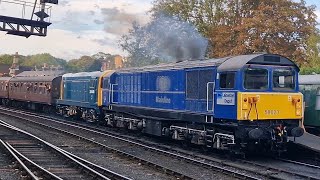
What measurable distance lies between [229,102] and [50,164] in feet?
19.3

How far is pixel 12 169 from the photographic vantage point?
13.6 m

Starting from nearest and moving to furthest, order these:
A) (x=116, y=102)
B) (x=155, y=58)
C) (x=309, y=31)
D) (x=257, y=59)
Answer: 1. (x=257, y=59)
2. (x=116, y=102)
3. (x=309, y=31)
4. (x=155, y=58)

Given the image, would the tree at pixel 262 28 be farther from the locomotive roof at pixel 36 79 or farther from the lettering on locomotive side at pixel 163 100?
the lettering on locomotive side at pixel 163 100

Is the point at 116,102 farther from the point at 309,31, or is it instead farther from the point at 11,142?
the point at 309,31

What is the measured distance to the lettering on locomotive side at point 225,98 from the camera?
14.9 metres

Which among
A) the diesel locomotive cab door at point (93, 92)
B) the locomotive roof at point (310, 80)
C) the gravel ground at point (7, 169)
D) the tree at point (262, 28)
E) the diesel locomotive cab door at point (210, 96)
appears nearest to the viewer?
the gravel ground at point (7, 169)

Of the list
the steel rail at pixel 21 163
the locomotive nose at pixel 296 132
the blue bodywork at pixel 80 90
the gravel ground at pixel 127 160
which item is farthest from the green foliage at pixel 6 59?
the locomotive nose at pixel 296 132

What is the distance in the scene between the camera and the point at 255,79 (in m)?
15.1

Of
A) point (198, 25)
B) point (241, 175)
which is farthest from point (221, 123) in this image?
point (198, 25)

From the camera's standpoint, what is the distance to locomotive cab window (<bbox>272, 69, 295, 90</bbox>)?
15402 millimetres

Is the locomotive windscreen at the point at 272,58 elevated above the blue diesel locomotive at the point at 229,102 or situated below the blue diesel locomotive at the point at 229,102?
above

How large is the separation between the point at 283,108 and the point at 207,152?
3371 millimetres

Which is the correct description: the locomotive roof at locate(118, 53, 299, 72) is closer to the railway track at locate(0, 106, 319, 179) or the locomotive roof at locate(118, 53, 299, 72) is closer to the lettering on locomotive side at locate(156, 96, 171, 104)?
the lettering on locomotive side at locate(156, 96, 171, 104)

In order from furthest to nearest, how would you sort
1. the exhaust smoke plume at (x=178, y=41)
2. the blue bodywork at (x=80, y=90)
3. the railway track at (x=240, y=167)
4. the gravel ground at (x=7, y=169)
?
the blue bodywork at (x=80, y=90) → the exhaust smoke plume at (x=178, y=41) → the railway track at (x=240, y=167) → the gravel ground at (x=7, y=169)
